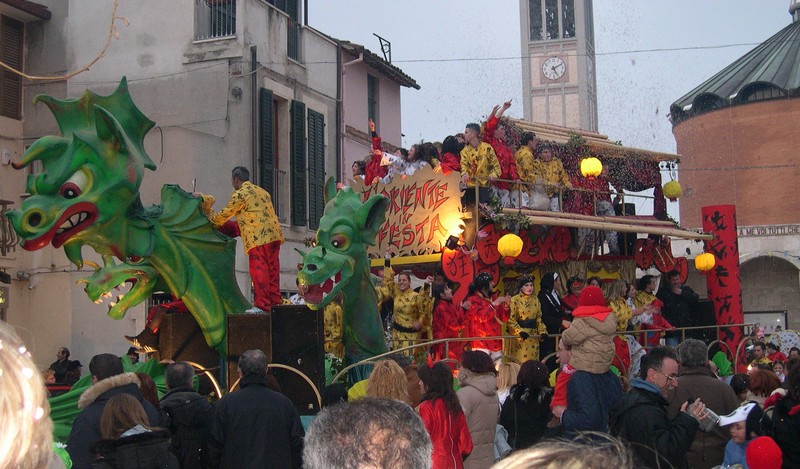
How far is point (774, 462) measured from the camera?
5137 millimetres

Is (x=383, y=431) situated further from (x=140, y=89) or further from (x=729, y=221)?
(x=140, y=89)

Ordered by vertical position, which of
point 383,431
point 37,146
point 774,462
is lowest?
point 774,462

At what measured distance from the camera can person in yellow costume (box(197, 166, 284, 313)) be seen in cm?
1076

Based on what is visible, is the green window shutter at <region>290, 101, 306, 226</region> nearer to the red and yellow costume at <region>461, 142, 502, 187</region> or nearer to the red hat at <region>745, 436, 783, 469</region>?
the red and yellow costume at <region>461, 142, 502, 187</region>

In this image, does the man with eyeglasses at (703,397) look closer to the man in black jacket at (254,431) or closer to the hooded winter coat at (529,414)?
the hooded winter coat at (529,414)

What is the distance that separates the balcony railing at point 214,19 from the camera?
2098cm

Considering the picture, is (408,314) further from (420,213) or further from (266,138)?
(266,138)

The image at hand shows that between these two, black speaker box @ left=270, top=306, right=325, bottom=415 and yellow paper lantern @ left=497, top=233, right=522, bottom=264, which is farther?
yellow paper lantern @ left=497, top=233, right=522, bottom=264

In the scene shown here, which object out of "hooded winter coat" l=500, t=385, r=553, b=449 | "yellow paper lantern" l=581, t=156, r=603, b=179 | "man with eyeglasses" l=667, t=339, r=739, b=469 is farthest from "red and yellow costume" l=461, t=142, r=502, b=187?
"man with eyeglasses" l=667, t=339, r=739, b=469

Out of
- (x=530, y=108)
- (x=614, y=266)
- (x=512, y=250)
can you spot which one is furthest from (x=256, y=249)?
(x=530, y=108)

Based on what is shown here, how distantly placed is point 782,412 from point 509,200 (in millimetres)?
7952

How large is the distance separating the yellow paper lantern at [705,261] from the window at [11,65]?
13890 mm

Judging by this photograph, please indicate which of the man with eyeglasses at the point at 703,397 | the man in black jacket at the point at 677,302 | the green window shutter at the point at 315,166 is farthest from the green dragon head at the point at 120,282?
the green window shutter at the point at 315,166

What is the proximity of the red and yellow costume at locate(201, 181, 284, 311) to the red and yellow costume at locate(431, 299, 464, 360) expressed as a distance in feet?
8.09
